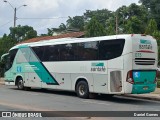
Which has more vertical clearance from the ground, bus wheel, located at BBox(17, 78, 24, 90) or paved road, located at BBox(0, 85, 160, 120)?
bus wheel, located at BBox(17, 78, 24, 90)

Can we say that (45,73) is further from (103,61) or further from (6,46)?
(6,46)

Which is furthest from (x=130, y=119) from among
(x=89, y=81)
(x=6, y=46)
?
(x=6, y=46)

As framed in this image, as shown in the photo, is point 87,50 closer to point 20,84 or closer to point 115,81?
point 115,81

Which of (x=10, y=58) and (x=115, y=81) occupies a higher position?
(x=10, y=58)

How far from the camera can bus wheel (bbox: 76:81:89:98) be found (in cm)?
2005

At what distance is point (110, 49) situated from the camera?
1877 centimetres

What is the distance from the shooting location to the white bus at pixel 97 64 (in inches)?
717

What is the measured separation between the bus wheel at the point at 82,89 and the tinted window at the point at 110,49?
1.83 m

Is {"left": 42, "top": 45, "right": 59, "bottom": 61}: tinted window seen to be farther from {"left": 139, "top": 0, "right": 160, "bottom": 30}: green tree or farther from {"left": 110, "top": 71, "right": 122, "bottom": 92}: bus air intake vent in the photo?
{"left": 139, "top": 0, "right": 160, "bottom": 30}: green tree

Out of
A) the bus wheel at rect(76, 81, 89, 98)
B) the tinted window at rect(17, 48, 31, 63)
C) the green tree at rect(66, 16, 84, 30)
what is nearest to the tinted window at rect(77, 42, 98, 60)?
the bus wheel at rect(76, 81, 89, 98)

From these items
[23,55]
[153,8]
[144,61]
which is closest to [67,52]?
[144,61]

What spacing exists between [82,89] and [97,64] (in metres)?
1.80

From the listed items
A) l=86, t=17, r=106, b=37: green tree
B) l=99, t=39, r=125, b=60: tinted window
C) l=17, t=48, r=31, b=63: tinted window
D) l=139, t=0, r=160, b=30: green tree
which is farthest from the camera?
l=139, t=0, r=160, b=30: green tree

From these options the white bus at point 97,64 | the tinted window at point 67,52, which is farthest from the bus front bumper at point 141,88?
the tinted window at point 67,52
